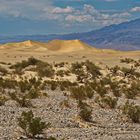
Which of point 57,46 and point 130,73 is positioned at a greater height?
point 130,73

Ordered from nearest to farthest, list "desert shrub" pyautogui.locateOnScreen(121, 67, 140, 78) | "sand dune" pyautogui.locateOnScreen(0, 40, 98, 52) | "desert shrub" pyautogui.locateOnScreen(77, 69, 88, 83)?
"desert shrub" pyautogui.locateOnScreen(77, 69, 88, 83) → "desert shrub" pyautogui.locateOnScreen(121, 67, 140, 78) → "sand dune" pyautogui.locateOnScreen(0, 40, 98, 52)

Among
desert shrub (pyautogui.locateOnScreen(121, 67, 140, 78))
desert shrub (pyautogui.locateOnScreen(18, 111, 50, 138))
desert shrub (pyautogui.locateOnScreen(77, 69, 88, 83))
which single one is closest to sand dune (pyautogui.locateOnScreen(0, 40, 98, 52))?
desert shrub (pyautogui.locateOnScreen(121, 67, 140, 78))

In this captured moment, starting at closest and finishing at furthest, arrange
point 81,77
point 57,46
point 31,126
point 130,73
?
point 31,126 → point 81,77 → point 130,73 → point 57,46

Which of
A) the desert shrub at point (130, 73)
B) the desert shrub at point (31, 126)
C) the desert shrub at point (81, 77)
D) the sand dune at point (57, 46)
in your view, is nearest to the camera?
the desert shrub at point (31, 126)

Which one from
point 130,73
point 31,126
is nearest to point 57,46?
point 130,73

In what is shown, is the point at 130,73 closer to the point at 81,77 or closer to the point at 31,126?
the point at 81,77

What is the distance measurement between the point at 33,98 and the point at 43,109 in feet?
14.2

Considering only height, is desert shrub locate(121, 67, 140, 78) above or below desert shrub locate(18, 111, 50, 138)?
below

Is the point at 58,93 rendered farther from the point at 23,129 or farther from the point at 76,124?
the point at 23,129

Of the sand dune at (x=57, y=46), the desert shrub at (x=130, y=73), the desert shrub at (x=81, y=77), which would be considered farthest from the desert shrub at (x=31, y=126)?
the sand dune at (x=57, y=46)

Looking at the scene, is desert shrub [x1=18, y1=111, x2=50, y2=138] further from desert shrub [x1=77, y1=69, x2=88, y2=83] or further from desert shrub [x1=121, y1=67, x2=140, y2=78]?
desert shrub [x1=121, y1=67, x2=140, y2=78]

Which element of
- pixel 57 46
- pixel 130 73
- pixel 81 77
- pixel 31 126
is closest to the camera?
pixel 31 126

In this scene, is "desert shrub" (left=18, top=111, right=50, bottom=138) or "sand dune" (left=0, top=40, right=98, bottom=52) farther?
"sand dune" (left=0, top=40, right=98, bottom=52)

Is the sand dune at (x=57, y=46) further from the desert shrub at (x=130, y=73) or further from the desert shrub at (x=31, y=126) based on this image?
the desert shrub at (x=31, y=126)
